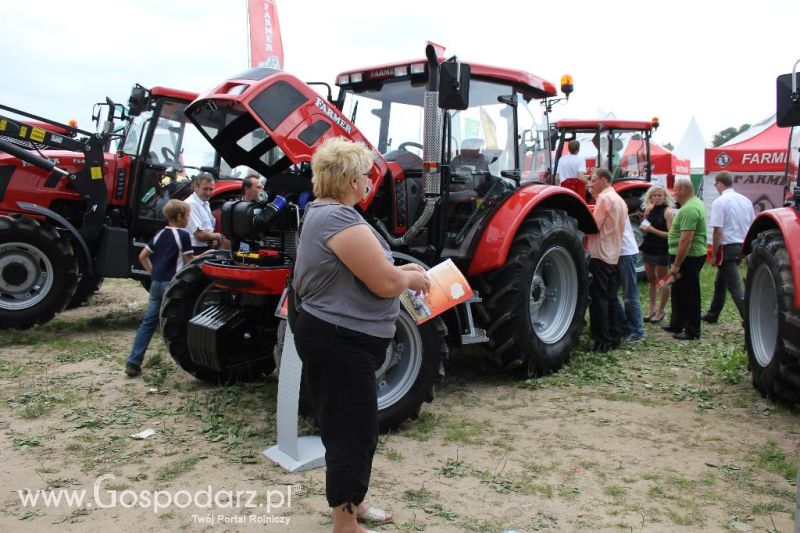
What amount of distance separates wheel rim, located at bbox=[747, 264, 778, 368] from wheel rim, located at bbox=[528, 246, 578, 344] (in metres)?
1.31

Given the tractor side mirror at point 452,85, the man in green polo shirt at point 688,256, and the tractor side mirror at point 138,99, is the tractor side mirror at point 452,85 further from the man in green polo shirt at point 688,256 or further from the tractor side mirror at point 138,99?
the tractor side mirror at point 138,99

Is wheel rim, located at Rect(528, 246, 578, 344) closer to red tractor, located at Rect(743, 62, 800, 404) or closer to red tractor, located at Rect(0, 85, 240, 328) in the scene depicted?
red tractor, located at Rect(743, 62, 800, 404)

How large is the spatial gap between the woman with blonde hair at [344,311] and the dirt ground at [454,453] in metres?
0.57

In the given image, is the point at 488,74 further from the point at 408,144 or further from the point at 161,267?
the point at 161,267

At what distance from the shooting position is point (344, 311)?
8.35 feet

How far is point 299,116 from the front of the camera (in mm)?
4211

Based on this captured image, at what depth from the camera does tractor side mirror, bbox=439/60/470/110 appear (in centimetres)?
424

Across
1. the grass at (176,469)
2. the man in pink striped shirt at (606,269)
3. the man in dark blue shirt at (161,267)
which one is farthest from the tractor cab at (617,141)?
the grass at (176,469)

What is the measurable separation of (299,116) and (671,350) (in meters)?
4.06

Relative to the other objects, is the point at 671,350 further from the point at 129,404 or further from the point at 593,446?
the point at 129,404

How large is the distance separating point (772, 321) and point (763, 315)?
9cm

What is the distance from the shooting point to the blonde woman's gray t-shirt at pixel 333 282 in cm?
254

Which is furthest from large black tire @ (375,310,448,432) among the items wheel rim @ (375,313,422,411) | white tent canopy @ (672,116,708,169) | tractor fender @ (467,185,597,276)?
white tent canopy @ (672,116,708,169)

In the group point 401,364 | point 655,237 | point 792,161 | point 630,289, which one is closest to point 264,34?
point 655,237
